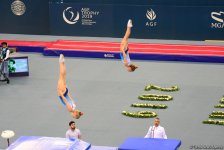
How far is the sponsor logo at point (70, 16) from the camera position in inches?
1057

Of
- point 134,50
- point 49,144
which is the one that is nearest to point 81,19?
point 134,50

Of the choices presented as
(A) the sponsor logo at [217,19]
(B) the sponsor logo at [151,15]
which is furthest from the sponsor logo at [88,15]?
(A) the sponsor logo at [217,19]

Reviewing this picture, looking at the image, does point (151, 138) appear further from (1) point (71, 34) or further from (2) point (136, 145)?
(1) point (71, 34)

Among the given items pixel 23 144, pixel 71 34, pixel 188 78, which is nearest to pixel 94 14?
pixel 71 34

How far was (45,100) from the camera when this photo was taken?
19.9 meters

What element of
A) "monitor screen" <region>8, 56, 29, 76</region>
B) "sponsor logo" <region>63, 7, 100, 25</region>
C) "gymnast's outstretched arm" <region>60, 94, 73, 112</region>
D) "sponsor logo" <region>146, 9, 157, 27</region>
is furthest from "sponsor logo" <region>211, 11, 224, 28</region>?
"gymnast's outstretched arm" <region>60, 94, 73, 112</region>

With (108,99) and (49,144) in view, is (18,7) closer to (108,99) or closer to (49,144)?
(108,99)

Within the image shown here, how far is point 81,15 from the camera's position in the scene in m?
26.9

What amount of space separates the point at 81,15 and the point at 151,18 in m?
3.02

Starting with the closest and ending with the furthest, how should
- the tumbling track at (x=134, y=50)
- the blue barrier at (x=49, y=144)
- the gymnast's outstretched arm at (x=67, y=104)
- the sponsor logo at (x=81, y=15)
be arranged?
the gymnast's outstretched arm at (x=67, y=104), the blue barrier at (x=49, y=144), the tumbling track at (x=134, y=50), the sponsor logo at (x=81, y=15)

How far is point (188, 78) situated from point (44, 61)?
586 centimetres

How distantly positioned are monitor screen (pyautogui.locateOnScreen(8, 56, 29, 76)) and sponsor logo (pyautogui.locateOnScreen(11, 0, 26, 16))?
5.75 m

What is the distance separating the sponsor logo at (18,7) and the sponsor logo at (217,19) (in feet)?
26.9

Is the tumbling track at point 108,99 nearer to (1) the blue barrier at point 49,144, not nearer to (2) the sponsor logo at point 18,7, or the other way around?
(1) the blue barrier at point 49,144
